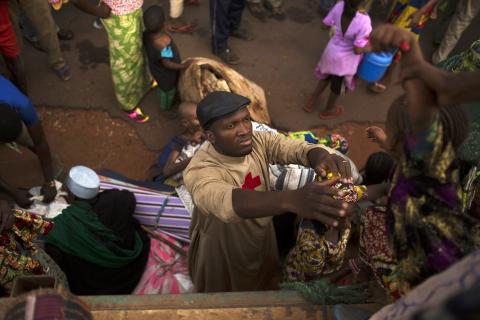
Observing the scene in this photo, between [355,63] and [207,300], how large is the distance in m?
3.13

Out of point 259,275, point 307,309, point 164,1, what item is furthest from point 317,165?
point 164,1

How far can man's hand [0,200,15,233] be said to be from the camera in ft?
6.81

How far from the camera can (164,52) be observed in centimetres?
391

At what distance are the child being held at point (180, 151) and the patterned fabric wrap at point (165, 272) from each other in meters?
0.57

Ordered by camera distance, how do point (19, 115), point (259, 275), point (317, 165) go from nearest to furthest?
point (317, 165) → point (259, 275) → point (19, 115)

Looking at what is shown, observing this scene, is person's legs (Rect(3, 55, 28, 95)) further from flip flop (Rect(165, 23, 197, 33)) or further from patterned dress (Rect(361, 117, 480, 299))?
patterned dress (Rect(361, 117, 480, 299))

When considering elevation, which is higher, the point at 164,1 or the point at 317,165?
the point at 317,165

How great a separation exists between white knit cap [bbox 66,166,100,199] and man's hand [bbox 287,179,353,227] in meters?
1.92

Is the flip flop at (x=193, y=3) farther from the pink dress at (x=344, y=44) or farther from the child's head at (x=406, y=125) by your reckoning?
the child's head at (x=406, y=125)

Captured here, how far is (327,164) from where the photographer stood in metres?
1.76

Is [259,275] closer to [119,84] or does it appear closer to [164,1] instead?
[119,84]

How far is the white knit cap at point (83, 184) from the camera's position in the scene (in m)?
2.82

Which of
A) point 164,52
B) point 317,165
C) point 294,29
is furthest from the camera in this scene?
point 294,29

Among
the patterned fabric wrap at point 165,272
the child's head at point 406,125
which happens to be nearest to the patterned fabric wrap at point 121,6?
the patterned fabric wrap at point 165,272
